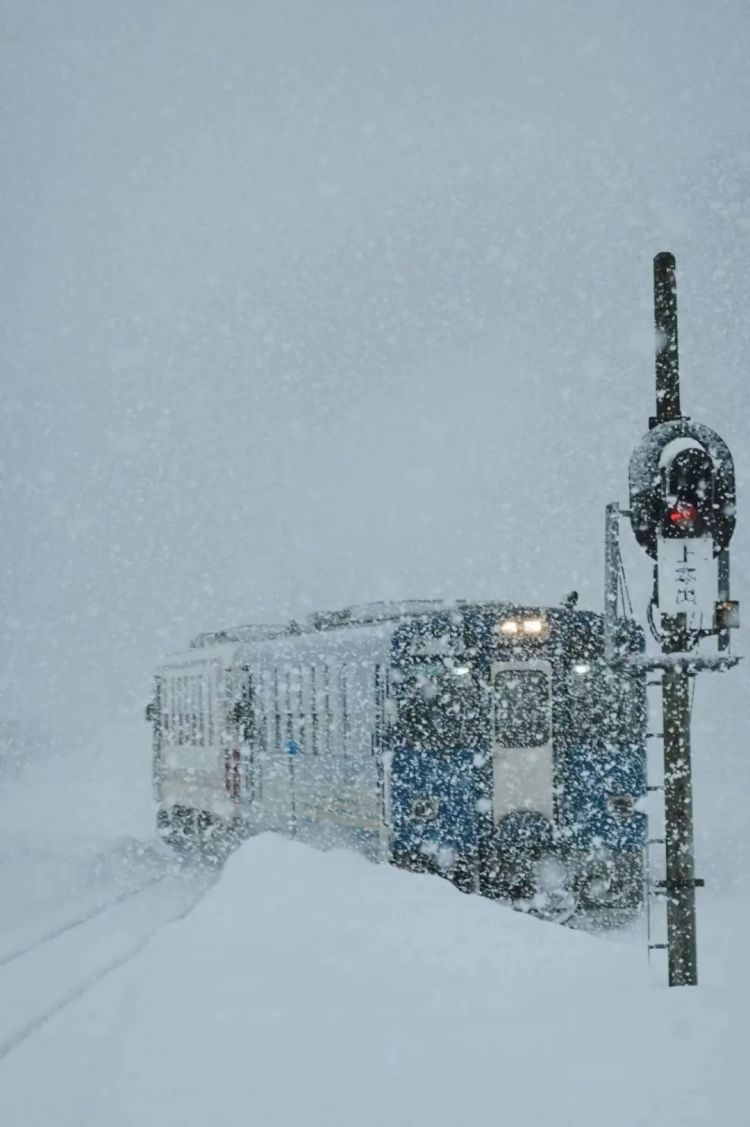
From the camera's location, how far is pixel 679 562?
7168mm

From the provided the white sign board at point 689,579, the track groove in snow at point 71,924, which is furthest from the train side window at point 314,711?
the white sign board at point 689,579

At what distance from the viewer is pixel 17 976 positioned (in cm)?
1045

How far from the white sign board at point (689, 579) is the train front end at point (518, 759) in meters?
4.98

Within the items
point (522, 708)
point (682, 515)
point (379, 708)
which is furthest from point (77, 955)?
point (682, 515)

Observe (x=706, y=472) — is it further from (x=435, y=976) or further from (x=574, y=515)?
(x=574, y=515)

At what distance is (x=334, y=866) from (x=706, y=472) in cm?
559

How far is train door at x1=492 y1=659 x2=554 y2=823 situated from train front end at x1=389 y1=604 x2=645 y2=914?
12mm

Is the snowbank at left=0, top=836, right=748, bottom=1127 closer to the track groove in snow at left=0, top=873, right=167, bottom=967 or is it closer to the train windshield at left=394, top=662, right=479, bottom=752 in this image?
the track groove in snow at left=0, top=873, right=167, bottom=967

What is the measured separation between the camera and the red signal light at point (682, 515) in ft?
23.6

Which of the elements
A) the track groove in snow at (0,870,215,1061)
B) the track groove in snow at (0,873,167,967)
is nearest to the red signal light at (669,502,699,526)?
the track groove in snow at (0,870,215,1061)

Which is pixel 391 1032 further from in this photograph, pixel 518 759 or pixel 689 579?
pixel 518 759

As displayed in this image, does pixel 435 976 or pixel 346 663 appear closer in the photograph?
pixel 435 976

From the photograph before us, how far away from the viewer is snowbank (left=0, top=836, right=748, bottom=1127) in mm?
5340

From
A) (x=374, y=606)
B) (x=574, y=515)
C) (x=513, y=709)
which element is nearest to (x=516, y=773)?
(x=513, y=709)
